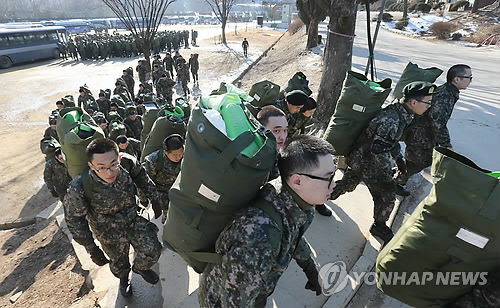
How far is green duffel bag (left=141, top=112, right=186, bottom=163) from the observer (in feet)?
11.1

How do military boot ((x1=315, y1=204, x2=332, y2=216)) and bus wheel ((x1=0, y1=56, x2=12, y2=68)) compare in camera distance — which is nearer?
military boot ((x1=315, y1=204, x2=332, y2=216))

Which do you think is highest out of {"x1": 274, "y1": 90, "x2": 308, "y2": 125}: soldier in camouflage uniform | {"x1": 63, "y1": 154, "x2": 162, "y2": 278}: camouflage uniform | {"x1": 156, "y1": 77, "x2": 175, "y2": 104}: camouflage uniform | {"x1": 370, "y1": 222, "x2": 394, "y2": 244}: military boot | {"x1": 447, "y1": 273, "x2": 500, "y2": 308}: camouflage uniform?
{"x1": 274, "y1": 90, "x2": 308, "y2": 125}: soldier in camouflage uniform

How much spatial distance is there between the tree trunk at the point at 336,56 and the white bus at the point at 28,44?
70.6ft

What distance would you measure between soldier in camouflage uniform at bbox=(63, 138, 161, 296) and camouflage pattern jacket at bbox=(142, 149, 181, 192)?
0.33m

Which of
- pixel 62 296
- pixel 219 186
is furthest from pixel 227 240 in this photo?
pixel 62 296

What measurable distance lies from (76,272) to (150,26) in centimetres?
1474

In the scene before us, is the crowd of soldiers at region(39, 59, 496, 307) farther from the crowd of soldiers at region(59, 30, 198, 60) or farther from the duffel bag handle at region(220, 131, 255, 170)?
the crowd of soldiers at region(59, 30, 198, 60)

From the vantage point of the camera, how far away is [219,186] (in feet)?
4.62

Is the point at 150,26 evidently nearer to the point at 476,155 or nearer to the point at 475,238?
the point at 476,155

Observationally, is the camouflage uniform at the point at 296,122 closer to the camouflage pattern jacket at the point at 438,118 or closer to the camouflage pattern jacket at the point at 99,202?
the camouflage pattern jacket at the point at 438,118

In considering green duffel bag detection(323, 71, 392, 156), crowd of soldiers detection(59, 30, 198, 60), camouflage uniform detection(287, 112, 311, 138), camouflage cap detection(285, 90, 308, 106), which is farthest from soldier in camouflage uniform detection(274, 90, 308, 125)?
crowd of soldiers detection(59, 30, 198, 60)

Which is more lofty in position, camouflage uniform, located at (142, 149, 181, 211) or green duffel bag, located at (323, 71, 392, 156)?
green duffel bag, located at (323, 71, 392, 156)

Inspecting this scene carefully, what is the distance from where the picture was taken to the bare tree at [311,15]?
51.3 ft

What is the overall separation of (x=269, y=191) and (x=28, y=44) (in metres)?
25.0
